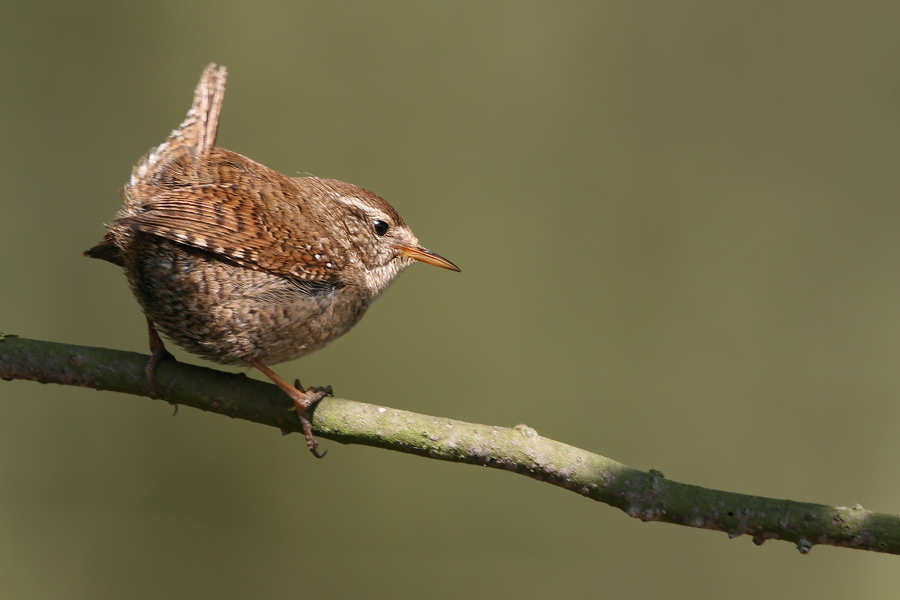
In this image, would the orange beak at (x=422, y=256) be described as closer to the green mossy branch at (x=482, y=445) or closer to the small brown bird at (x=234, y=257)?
the small brown bird at (x=234, y=257)

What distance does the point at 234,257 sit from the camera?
1.90 m

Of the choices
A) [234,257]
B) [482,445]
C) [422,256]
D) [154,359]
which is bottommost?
[154,359]

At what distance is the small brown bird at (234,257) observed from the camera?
1896 millimetres

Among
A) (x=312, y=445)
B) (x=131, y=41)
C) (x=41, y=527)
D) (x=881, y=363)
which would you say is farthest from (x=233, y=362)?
(x=881, y=363)

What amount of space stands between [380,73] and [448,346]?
163cm

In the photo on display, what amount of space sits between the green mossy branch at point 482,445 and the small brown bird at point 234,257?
2.6 inches

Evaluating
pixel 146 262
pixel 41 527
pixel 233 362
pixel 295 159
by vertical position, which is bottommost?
pixel 41 527

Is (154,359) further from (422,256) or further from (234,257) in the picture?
(422,256)

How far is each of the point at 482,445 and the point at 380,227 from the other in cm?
80

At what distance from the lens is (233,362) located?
6.66 feet

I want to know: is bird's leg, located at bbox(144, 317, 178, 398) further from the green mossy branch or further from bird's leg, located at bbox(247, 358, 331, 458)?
bird's leg, located at bbox(247, 358, 331, 458)

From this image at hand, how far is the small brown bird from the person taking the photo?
6.22ft

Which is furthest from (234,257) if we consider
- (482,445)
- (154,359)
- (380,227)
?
(482,445)

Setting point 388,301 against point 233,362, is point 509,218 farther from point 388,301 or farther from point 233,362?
point 233,362
